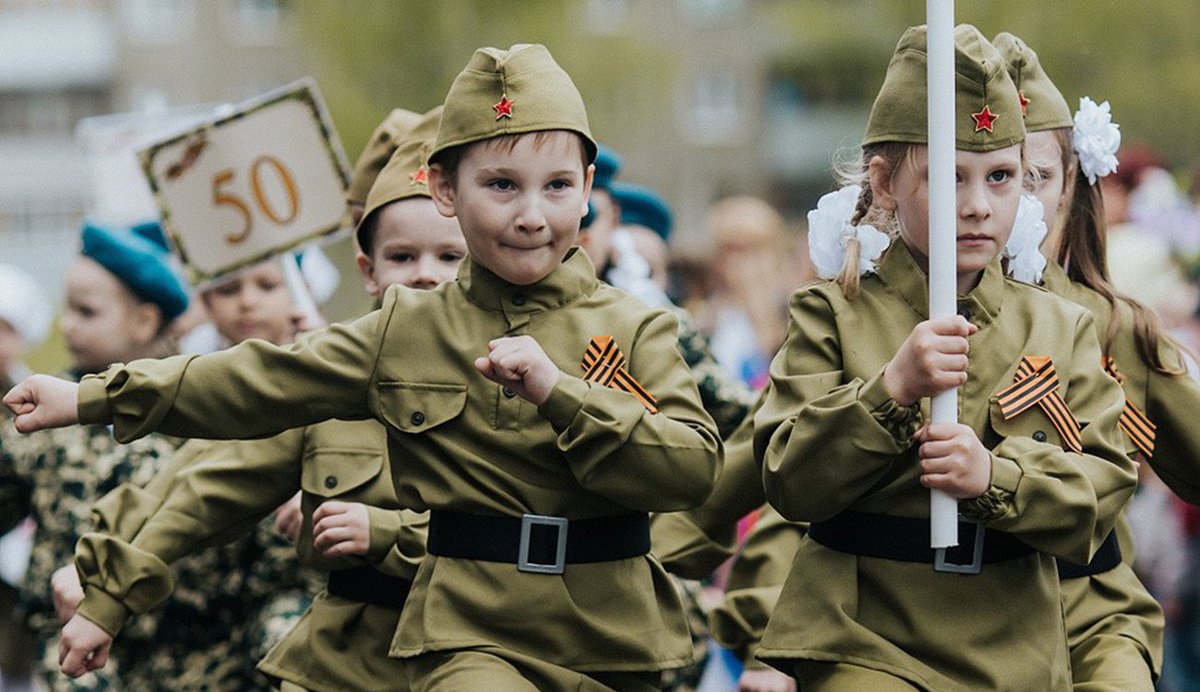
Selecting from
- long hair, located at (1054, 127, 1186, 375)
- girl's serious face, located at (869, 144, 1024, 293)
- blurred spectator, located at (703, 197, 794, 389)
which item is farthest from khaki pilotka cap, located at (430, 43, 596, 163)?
blurred spectator, located at (703, 197, 794, 389)

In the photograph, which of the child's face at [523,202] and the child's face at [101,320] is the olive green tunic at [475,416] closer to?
the child's face at [523,202]

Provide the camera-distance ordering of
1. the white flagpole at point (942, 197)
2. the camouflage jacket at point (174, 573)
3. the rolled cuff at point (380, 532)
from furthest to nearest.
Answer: the camouflage jacket at point (174, 573) → the rolled cuff at point (380, 532) → the white flagpole at point (942, 197)

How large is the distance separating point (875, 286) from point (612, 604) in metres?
0.98

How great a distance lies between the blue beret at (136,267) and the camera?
9242mm

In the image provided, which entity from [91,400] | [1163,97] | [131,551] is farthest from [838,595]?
[1163,97]

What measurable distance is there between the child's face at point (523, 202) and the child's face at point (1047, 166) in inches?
58.7

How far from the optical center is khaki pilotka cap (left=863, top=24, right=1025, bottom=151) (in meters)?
5.51

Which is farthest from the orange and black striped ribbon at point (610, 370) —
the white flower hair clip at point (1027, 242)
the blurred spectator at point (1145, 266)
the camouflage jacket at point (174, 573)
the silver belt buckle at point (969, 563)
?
the blurred spectator at point (1145, 266)

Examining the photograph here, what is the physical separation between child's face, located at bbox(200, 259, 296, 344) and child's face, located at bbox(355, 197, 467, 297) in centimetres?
242

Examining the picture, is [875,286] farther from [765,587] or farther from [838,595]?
[765,587]

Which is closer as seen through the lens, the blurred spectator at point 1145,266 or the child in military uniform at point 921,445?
the child in military uniform at point 921,445

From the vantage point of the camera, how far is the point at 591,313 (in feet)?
18.9

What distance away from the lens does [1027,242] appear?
19.7 ft

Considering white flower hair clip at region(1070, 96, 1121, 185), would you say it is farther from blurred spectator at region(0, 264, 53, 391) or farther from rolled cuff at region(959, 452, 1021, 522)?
blurred spectator at region(0, 264, 53, 391)
